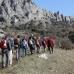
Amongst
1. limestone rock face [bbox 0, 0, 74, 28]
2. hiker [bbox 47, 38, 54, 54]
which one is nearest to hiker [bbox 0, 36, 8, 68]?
hiker [bbox 47, 38, 54, 54]

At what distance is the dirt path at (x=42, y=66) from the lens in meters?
20.7

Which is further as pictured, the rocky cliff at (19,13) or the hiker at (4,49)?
the rocky cliff at (19,13)

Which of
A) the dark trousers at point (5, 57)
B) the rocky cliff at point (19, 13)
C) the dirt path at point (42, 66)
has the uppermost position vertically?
the rocky cliff at point (19, 13)

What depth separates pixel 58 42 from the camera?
44188 mm

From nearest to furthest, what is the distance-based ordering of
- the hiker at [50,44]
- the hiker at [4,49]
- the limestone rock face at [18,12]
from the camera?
1. the hiker at [4,49]
2. the hiker at [50,44]
3. the limestone rock face at [18,12]

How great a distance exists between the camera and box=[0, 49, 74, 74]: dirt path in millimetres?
20688

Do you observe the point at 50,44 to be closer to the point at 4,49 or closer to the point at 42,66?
the point at 42,66

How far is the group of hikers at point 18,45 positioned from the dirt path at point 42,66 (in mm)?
664

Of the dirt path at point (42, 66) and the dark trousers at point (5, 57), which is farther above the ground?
the dark trousers at point (5, 57)

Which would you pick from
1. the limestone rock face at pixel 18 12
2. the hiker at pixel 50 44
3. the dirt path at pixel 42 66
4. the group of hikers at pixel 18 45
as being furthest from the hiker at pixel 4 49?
the limestone rock face at pixel 18 12

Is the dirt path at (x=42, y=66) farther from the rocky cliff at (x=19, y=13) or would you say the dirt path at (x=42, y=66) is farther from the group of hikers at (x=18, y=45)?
the rocky cliff at (x=19, y=13)

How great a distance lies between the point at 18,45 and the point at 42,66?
3.10 meters

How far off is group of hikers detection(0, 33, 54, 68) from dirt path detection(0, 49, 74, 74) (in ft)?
2.18

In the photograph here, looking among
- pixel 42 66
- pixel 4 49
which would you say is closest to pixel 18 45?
pixel 4 49
